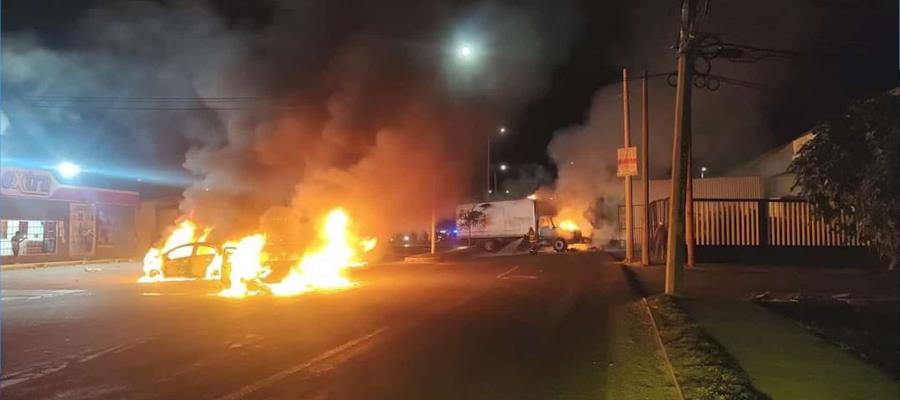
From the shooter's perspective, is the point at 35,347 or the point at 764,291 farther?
the point at 764,291

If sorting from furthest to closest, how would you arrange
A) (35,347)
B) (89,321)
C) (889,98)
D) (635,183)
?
(635,183)
(89,321)
(35,347)
(889,98)

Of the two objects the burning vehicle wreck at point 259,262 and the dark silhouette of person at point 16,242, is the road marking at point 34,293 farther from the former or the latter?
the dark silhouette of person at point 16,242

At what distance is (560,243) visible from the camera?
111ft

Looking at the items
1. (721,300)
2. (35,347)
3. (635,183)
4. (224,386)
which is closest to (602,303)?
(721,300)

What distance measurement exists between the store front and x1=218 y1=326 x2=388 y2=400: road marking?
23527mm

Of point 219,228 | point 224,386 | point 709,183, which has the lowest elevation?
point 224,386

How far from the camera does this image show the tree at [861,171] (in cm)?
561

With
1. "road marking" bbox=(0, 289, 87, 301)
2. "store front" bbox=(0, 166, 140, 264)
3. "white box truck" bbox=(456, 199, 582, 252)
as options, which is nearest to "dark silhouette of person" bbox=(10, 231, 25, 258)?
"store front" bbox=(0, 166, 140, 264)

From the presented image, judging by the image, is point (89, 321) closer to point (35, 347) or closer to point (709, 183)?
point (35, 347)

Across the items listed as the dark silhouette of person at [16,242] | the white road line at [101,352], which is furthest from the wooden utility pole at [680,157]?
the dark silhouette of person at [16,242]

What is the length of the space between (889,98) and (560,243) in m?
28.1

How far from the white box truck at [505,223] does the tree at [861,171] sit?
28055 mm

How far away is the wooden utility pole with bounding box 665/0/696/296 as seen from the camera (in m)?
12.3

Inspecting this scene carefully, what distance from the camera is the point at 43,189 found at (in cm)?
2827
